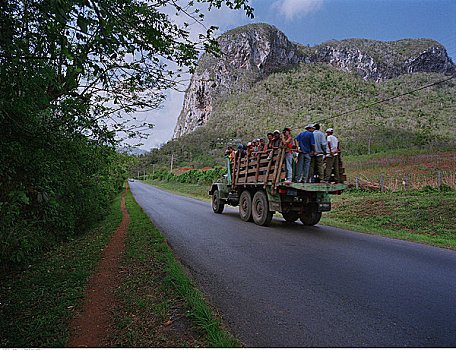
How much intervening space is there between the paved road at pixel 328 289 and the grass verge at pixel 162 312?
28cm

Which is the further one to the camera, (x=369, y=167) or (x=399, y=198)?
(x=369, y=167)

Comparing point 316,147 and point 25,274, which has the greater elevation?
point 316,147

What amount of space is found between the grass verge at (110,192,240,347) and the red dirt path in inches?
4.8

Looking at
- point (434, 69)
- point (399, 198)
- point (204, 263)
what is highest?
point (434, 69)

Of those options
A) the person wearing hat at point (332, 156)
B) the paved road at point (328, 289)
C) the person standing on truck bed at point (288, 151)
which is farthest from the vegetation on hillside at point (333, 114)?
the paved road at point (328, 289)

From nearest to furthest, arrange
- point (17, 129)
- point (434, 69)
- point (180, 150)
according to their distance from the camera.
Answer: point (17, 129) < point (180, 150) < point (434, 69)

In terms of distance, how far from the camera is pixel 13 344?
2420 mm

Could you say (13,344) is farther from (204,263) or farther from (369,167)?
(369,167)

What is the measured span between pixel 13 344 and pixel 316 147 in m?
7.77

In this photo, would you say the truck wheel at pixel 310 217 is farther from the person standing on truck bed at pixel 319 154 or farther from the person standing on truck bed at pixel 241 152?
the person standing on truck bed at pixel 241 152

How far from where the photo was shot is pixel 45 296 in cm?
345

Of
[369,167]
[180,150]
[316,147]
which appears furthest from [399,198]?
[180,150]

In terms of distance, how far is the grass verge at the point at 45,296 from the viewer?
2537 millimetres

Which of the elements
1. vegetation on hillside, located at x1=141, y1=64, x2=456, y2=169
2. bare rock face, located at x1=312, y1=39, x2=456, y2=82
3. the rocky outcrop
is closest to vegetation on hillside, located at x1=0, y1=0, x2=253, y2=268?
vegetation on hillside, located at x1=141, y1=64, x2=456, y2=169
